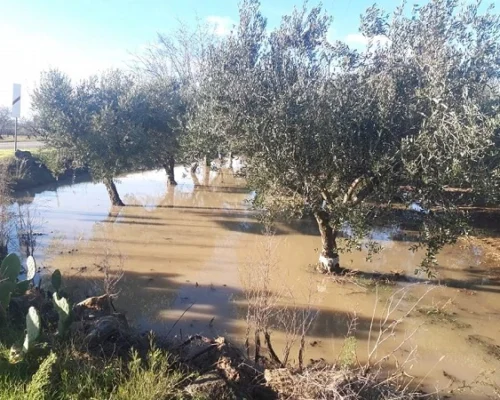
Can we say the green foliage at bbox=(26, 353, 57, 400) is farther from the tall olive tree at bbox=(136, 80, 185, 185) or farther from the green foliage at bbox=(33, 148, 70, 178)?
the tall olive tree at bbox=(136, 80, 185, 185)

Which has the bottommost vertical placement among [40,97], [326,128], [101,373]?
[101,373]

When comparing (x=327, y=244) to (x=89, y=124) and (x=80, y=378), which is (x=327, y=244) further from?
(x=89, y=124)

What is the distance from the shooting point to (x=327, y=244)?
453 inches

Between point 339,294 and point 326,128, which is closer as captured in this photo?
point 326,128

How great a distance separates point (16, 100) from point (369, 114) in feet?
55.8

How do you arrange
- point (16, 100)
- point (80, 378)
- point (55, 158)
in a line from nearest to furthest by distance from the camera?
point (80, 378) < point (55, 158) < point (16, 100)

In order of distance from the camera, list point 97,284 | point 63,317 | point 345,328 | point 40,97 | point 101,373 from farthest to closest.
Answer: point 40,97, point 97,284, point 345,328, point 63,317, point 101,373

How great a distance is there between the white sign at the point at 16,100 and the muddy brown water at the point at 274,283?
14.5 ft

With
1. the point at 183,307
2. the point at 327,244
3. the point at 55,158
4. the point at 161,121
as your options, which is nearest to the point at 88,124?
the point at 55,158

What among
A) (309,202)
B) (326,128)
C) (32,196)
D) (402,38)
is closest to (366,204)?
(309,202)

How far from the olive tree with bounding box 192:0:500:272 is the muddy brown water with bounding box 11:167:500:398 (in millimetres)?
1672

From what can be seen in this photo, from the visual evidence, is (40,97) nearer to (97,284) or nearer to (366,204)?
(97,284)

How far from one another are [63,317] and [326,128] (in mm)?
6571

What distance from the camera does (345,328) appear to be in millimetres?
8750
